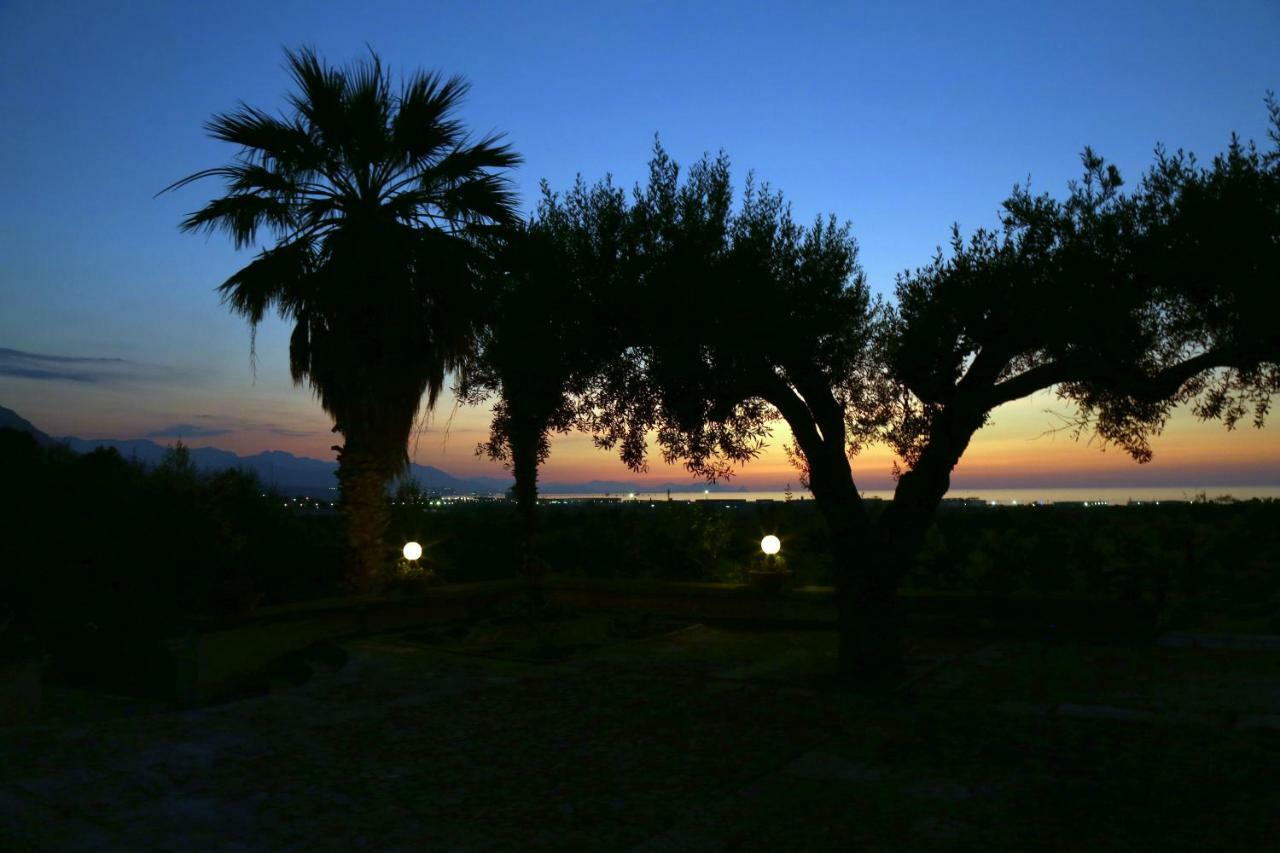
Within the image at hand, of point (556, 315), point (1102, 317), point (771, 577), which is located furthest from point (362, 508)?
point (1102, 317)

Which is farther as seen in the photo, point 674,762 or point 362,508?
point 362,508

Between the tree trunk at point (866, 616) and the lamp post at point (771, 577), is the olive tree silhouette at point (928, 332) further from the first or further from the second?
the lamp post at point (771, 577)

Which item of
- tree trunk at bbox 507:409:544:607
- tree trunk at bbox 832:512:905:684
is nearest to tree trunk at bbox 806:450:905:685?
tree trunk at bbox 832:512:905:684

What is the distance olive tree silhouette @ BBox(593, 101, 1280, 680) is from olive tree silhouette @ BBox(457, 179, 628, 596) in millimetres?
328

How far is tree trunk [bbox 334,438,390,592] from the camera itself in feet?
40.5

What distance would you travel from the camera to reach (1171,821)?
4.80m

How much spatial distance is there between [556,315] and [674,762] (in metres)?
4.52

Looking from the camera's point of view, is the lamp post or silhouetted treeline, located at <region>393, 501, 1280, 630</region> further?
silhouetted treeline, located at <region>393, 501, 1280, 630</region>

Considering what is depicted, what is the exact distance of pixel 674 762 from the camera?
6.03 m

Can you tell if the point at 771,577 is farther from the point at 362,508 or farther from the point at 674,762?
the point at 674,762

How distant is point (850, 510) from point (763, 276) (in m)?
2.40

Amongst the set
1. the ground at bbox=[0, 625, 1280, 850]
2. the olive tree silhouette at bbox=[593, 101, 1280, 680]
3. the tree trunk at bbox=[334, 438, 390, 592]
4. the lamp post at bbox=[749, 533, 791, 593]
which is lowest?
the ground at bbox=[0, 625, 1280, 850]

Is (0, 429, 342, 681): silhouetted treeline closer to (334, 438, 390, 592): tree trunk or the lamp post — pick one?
(334, 438, 390, 592): tree trunk

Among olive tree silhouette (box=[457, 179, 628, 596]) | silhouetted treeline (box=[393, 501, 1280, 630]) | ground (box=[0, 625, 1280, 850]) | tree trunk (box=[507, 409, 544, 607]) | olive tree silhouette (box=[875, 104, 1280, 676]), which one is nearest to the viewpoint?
ground (box=[0, 625, 1280, 850])
